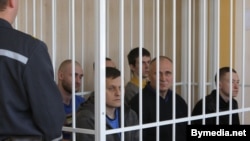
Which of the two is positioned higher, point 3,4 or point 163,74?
point 3,4

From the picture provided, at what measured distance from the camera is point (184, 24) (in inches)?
139

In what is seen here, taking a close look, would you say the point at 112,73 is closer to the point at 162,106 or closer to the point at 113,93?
the point at 113,93

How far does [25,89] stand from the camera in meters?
1.14

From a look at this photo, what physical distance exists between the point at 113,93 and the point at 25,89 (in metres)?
0.75

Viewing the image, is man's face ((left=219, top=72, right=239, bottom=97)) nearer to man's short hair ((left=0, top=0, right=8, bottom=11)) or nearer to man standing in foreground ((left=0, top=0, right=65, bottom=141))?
man standing in foreground ((left=0, top=0, right=65, bottom=141))

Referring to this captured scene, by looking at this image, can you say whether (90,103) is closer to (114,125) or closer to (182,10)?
(114,125)

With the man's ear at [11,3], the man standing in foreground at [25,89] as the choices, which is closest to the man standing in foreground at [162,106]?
the man standing in foreground at [25,89]

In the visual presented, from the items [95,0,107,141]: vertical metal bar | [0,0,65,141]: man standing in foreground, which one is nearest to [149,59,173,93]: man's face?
[95,0,107,141]: vertical metal bar

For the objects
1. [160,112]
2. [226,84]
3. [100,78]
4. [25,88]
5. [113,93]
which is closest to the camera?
[25,88]

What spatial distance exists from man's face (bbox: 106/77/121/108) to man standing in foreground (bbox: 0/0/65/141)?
0.67m

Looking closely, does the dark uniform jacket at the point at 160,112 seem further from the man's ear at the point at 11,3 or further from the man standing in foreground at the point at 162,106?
the man's ear at the point at 11,3

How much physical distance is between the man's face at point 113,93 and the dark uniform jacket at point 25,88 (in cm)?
68

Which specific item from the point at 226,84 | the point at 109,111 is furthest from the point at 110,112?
the point at 226,84

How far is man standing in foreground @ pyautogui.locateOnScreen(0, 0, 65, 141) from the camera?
44.7 inches
